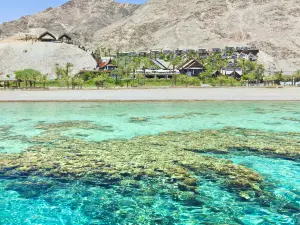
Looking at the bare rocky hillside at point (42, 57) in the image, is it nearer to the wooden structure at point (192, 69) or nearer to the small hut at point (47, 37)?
the small hut at point (47, 37)

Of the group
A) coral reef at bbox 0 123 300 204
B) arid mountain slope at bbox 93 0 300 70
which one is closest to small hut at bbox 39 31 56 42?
arid mountain slope at bbox 93 0 300 70

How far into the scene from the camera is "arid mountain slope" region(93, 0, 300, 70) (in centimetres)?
15215

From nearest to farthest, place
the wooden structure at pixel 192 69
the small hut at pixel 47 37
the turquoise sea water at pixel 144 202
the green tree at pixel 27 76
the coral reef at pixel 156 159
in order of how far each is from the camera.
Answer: the turquoise sea water at pixel 144 202 → the coral reef at pixel 156 159 → the green tree at pixel 27 76 → the wooden structure at pixel 192 69 → the small hut at pixel 47 37

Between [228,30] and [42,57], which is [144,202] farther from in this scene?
[228,30]

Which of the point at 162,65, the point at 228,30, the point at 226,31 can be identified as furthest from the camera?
the point at 228,30

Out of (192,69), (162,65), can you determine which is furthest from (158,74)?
(162,65)

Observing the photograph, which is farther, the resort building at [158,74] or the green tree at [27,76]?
the resort building at [158,74]

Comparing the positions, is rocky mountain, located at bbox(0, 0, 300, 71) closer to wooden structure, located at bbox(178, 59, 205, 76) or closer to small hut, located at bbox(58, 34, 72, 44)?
wooden structure, located at bbox(178, 59, 205, 76)

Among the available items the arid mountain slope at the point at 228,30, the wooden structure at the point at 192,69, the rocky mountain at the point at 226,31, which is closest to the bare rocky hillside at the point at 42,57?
the wooden structure at the point at 192,69

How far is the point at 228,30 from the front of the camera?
17262 centimetres

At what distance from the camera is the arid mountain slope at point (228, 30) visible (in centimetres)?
15215

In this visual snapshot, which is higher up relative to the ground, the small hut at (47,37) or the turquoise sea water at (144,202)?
the small hut at (47,37)

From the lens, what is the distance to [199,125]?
71.3 feet

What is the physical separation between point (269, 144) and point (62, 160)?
32.6 feet
